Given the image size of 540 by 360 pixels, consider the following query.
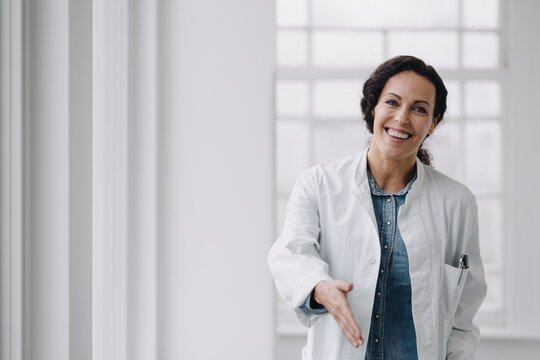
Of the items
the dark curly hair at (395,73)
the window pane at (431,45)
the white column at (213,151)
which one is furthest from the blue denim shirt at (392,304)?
the window pane at (431,45)

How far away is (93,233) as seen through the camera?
5.17 ft

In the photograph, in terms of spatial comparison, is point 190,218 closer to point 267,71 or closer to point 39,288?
point 267,71

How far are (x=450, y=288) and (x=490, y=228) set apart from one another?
1.51 m

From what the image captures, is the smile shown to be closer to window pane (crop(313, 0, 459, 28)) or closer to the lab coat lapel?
the lab coat lapel

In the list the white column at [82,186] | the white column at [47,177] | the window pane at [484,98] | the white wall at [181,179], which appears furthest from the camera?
the window pane at [484,98]

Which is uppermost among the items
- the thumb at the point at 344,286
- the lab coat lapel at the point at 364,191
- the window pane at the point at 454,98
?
the window pane at the point at 454,98

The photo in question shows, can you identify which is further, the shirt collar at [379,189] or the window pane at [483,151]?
the window pane at [483,151]

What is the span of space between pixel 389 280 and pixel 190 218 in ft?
2.79

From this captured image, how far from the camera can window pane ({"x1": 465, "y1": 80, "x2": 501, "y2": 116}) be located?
9.23 feet

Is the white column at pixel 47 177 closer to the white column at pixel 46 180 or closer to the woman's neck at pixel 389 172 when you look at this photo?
the white column at pixel 46 180

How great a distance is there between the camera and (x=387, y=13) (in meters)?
2.87

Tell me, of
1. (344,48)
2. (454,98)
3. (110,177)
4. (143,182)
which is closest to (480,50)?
(454,98)

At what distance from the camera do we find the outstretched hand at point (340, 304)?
1086 millimetres

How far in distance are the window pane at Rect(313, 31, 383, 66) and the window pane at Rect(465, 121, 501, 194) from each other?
→ 0.66 meters
